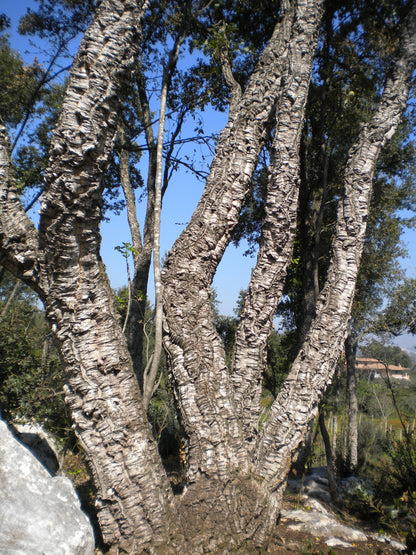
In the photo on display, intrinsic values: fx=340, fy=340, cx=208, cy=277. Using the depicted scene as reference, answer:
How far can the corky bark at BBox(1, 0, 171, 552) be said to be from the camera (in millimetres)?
2102

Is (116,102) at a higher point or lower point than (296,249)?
lower

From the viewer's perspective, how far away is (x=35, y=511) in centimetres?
198

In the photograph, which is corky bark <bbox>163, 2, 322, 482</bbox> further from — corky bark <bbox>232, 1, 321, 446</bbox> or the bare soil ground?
the bare soil ground

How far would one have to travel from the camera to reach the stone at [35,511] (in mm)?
1830

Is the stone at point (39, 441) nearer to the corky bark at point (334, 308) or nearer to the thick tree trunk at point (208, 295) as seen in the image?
the thick tree trunk at point (208, 295)

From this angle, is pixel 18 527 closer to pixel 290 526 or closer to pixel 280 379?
pixel 290 526

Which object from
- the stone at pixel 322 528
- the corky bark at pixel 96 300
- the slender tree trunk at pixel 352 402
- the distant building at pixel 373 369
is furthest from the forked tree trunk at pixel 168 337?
the slender tree trunk at pixel 352 402

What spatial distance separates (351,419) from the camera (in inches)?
348

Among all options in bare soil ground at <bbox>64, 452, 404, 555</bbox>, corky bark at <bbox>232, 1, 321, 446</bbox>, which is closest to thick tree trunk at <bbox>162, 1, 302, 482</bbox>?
corky bark at <bbox>232, 1, 321, 446</bbox>

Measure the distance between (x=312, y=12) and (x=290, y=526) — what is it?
16.5ft

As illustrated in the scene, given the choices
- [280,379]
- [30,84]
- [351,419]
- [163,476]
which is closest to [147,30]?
[30,84]

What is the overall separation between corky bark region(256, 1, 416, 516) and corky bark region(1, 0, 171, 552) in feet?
3.17

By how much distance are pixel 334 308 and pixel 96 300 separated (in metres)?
1.94

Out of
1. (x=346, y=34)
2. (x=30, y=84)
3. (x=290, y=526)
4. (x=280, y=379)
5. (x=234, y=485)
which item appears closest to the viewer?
(x=234, y=485)
